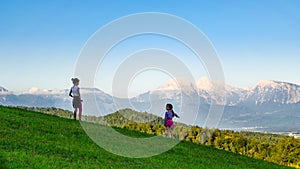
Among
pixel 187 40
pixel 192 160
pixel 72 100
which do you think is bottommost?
pixel 192 160

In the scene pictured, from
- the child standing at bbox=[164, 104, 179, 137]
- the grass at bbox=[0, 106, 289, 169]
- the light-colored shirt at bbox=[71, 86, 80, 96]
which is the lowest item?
the grass at bbox=[0, 106, 289, 169]

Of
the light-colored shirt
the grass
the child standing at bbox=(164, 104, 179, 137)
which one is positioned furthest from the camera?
the light-colored shirt

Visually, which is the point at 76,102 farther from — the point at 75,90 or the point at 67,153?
the point at 67,153

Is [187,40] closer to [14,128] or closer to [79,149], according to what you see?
[79,149]

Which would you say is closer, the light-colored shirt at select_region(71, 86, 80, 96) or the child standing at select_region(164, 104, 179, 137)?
the child standing at select_region(164, 104, 179, 137)

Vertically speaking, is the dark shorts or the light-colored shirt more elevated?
the light-colored shirt

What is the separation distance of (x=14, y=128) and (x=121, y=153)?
593 centimetres

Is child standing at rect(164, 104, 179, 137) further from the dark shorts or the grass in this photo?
the dark shorts


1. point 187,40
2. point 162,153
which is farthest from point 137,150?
point 187,40

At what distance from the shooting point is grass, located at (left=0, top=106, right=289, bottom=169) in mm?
15141

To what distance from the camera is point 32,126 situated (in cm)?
2241

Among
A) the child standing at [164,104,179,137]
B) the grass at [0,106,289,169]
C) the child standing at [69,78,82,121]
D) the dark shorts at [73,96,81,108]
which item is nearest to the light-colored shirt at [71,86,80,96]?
the child standing at [69,78,82,121]

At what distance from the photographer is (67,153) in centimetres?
1730

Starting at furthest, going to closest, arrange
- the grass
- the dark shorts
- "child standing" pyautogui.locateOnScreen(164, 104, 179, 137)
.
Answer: the dark shorts → "child standing" pyautogui.locateOnScreen(164, 104, 179, 137) → the grass
